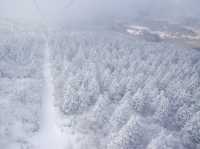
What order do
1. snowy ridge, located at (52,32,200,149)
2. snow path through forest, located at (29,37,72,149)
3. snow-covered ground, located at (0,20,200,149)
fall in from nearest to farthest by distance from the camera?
1. snowy ridge, located at (52,32,200,149)
2. snow-covered ground, located at (0,20,200,149)
3. snow path through forest, located at (29,37,72,149)

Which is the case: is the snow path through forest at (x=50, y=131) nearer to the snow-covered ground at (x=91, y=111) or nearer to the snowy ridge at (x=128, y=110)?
the snow-covered ground at (x=91, y=111)

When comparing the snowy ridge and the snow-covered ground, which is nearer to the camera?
the snowy ridge

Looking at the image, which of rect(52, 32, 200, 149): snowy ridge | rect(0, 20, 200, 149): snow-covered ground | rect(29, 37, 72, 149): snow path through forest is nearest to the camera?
rect(52, 32, 200, 149): snowy ridge

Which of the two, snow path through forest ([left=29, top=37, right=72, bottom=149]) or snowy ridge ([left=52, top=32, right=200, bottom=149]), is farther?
snow path through forest ([left=29, top=37, right=72, bottom=149])

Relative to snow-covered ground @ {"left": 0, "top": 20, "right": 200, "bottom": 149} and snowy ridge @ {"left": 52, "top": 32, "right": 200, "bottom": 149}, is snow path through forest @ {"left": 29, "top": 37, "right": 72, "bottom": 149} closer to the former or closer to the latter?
snow-covered ground @ {"left": 0, "top": 20, "right": 200, "bottom": 149}

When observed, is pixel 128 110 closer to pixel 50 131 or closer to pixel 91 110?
pixel 91 110

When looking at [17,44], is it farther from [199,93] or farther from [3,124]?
[199,93]

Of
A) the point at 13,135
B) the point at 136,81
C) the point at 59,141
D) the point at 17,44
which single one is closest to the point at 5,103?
the point at 13,135

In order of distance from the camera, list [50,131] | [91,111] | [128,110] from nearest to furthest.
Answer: [50,131]
[128,110]
[91,111]

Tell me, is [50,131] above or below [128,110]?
below

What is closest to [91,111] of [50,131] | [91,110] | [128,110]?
[91,110]

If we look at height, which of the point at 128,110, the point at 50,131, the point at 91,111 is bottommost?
the point at 50,131
